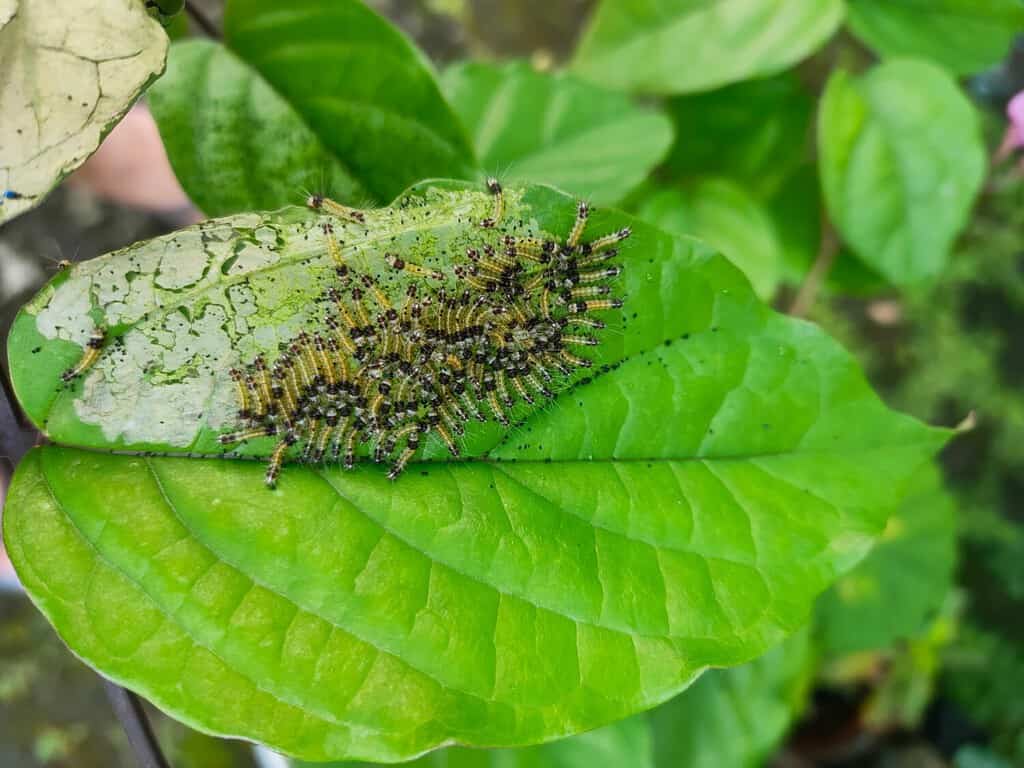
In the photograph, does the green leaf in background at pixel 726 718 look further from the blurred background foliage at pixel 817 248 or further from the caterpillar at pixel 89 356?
the caterpillar at pixel 89 356

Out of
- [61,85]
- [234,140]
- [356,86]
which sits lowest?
[234,140]

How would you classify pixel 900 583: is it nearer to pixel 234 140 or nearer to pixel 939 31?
pixel 939 31

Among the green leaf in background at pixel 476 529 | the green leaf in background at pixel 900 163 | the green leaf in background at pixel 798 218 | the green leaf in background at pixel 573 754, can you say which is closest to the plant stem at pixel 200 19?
the green leaf in background at pixel 476 529

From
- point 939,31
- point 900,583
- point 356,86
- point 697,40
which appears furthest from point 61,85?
point 900,583

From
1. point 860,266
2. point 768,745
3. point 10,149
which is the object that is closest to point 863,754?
point 768,745

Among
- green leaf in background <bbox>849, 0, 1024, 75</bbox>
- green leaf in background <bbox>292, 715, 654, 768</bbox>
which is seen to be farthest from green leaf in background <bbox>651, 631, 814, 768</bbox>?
green leaf in background <bbox>849, 0, 1024, 75</bbox>

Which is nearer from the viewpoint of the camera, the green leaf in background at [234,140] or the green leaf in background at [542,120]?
the green leaf in background at [234,140]

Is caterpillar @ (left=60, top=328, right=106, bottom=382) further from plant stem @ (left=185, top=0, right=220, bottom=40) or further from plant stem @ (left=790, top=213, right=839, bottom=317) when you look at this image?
plant stem @ (left=790, top=213, right=839, bottom=317)
